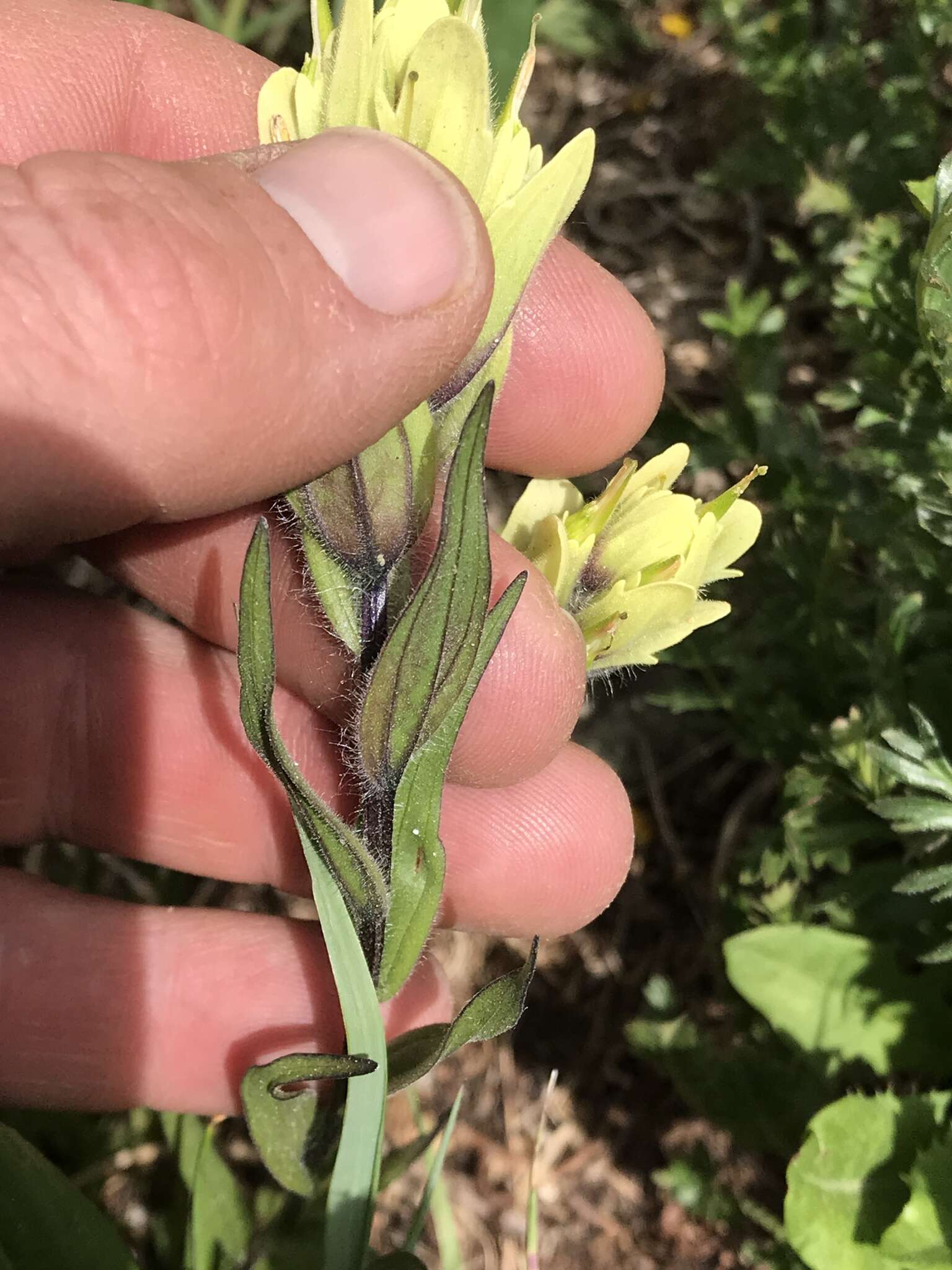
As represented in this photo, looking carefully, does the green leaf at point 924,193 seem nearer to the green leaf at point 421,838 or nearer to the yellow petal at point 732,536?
the yellow petal at point 732,536

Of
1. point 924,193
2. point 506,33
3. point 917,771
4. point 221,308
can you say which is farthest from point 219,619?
point 506,33

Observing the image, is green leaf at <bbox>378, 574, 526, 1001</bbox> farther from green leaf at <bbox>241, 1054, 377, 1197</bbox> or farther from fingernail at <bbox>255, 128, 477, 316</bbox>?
fingernail at <bbox>255, 128, 477, 316</bbox>

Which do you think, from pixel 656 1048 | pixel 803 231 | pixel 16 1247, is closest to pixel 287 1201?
pixel 16 1247

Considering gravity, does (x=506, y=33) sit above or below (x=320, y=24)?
below

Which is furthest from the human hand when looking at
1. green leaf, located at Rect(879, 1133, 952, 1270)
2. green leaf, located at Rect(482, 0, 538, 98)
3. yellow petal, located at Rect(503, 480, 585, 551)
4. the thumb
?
green leaf, located at Rect(482, 0, 538, 98)

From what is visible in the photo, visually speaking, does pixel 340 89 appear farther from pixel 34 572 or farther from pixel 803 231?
pixel 803 231

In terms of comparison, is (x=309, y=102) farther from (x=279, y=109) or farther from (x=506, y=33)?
→ (x=506, y=33)
